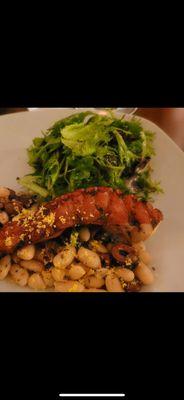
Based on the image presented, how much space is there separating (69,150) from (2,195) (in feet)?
1.26

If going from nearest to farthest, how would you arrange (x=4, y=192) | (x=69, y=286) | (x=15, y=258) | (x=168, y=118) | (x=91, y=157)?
(x=69, y=286) → (x=15, y=258) → (x=4, y=192) → (x=91, y=157) → (x=168, y=118)

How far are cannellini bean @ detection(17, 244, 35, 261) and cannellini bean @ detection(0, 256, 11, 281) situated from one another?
4cm

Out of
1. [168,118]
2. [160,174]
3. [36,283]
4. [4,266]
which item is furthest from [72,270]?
[168,118]

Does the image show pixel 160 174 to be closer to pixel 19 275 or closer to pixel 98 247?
pixel 98 247

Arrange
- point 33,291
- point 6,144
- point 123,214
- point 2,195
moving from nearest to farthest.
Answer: point 33,291, point 123,214, point 2,195, point 6,144

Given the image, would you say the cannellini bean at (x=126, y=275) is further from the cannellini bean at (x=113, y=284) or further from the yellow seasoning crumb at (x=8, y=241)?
the yellow seasoning crumb at (x=8, y=241)

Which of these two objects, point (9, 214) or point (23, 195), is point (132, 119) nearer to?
point (23, 195)

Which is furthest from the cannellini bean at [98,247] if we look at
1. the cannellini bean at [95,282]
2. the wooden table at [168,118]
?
the wooden table at [168,118]

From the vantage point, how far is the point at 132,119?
90.5 inches

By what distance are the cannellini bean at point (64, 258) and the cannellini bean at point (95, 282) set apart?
0.09 metres

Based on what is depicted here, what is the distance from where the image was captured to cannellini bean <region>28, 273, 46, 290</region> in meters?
1.59

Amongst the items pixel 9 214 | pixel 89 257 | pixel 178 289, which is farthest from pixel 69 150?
pixel 178 289

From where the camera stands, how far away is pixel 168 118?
242cm

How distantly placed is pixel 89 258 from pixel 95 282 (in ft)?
0.28
